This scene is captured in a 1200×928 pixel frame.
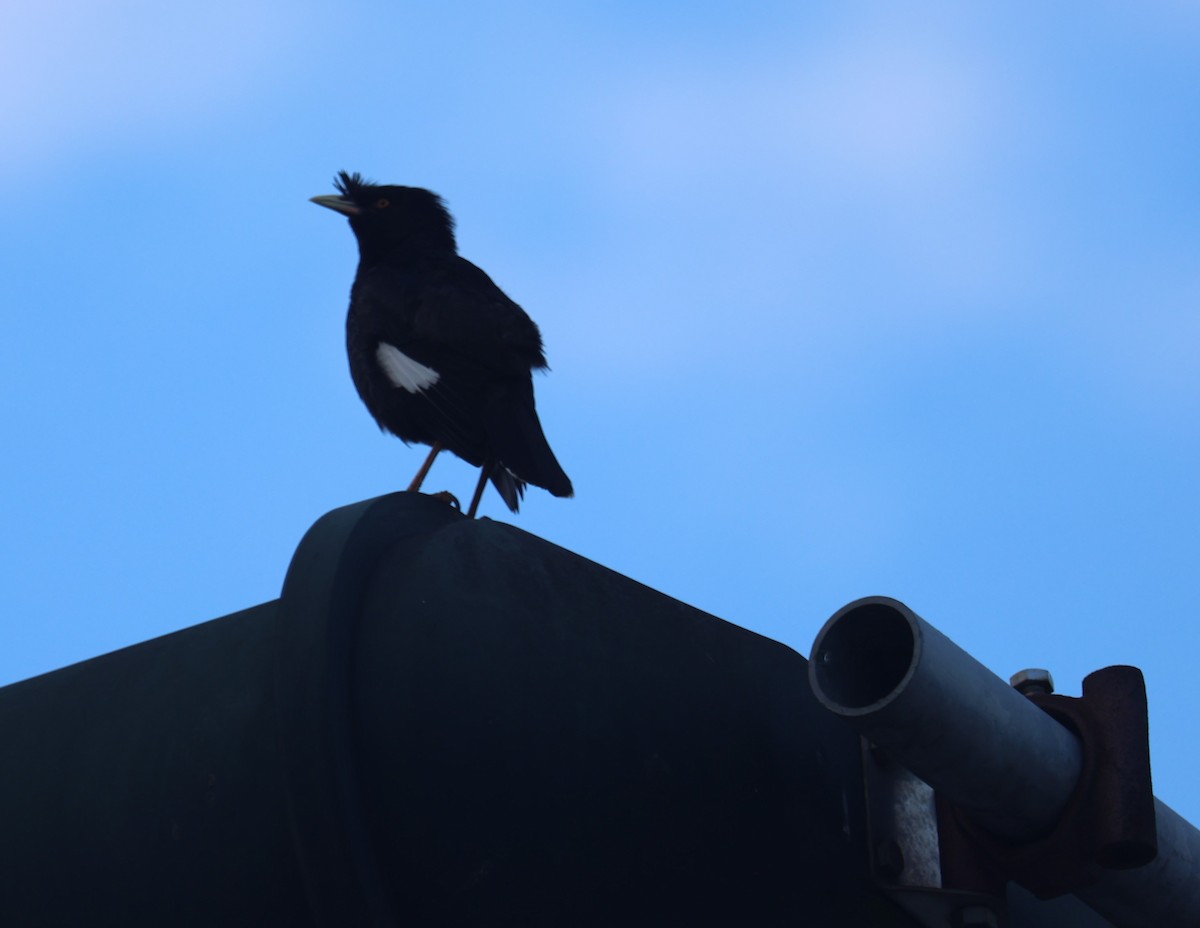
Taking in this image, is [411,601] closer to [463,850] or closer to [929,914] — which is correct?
[463,850]

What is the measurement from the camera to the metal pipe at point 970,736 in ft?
4.72

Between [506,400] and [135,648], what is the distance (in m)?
2.63

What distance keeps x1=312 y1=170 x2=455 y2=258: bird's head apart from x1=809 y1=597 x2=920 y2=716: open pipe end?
4.22m

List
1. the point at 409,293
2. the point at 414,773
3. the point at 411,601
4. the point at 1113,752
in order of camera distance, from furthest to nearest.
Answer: the point at 409,293
the point at 1113,752
the point at 411,601
the point at 414,773

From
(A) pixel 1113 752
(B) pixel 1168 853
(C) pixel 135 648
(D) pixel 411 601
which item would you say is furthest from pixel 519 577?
(B) pixel 1168 853

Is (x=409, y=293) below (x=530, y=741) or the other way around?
the other way around

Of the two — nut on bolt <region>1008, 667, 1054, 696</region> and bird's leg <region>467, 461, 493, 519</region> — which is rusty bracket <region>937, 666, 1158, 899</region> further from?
bird's leg <region>467, 461, 493, 519</region>

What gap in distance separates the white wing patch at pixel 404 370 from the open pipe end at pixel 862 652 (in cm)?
288

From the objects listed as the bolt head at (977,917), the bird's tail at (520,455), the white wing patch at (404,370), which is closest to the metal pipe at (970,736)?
the bolt head at (977,917)

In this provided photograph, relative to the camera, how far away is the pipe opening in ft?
5.03

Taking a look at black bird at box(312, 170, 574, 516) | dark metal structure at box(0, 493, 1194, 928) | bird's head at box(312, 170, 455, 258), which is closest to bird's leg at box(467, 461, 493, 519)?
black bird at box(312, 170, 574, 516)

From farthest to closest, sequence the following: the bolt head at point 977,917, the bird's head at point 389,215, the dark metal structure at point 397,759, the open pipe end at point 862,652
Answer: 1. the bird's head at point 389,215
2. the bolt head at point 977,917
3. the open pipe end at point 862,652
4. the dark metal structure at point 397,759

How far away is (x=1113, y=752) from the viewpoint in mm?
1626

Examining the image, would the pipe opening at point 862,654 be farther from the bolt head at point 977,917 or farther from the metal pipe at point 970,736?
the bolt head at point 977,917
